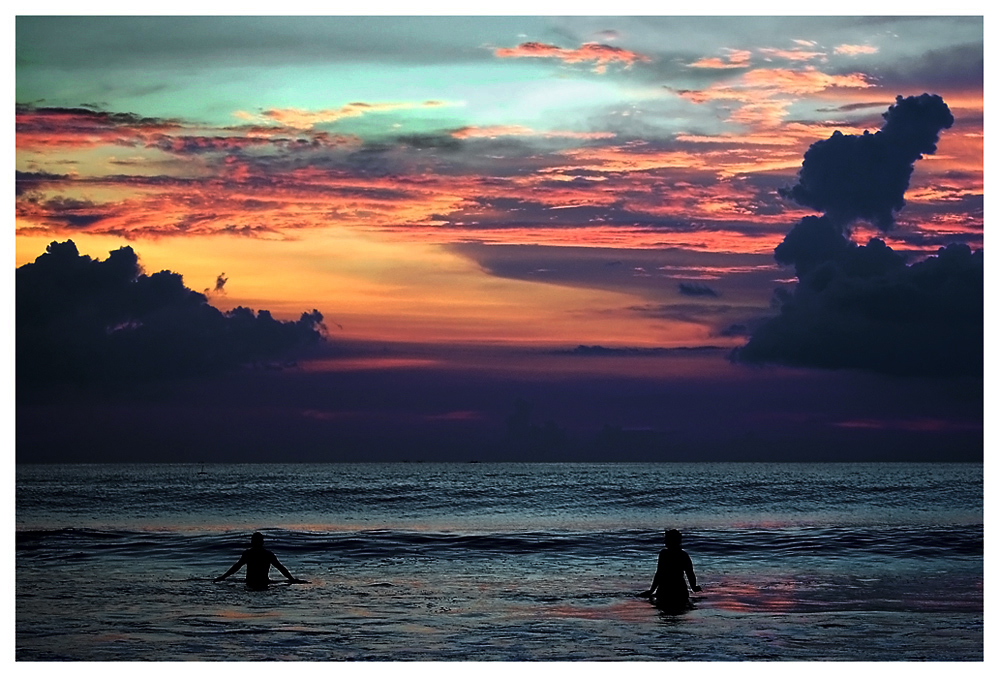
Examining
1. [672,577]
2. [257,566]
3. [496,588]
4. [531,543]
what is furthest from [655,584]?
[531,543]

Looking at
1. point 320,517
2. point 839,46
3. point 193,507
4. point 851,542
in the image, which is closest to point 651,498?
point 320,517

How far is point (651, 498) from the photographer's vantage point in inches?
2194

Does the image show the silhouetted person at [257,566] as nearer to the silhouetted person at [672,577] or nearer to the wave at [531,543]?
the silhouetted person at [672,577]

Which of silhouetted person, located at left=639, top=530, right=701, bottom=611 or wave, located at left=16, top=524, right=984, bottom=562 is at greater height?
silhouetted person, located at left=639, top=530, right=701, bottom=611

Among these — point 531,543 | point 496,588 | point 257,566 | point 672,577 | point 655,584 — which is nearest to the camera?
point 672,577

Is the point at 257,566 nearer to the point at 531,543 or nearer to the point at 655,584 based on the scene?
the point at 655,584

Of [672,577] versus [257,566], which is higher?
[672,577]

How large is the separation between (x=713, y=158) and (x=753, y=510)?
25.8 m

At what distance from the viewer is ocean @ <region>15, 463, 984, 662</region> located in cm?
1363

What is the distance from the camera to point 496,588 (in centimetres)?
1983

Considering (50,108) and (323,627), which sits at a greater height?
(50,108)

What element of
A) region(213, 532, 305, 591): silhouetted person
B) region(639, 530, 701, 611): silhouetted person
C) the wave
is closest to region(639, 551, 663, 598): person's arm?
region(639, 530, 701, 611): silhouetted person

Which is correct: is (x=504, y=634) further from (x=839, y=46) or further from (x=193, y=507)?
(x=193, y=507)

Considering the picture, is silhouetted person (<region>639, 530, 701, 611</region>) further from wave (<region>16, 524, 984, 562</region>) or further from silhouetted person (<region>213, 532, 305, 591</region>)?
wave (<region>16, 524, 984, 562</region>)
